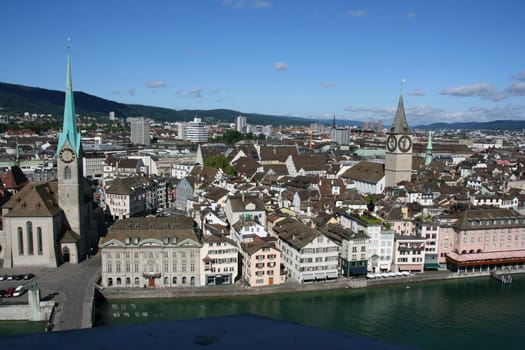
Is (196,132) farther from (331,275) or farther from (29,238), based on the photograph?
(331,275)

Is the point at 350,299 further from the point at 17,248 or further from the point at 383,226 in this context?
the point at 17,248

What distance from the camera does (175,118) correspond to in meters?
171

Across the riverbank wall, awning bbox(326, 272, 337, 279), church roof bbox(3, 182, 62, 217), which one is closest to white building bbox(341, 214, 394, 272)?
the riverbank wall

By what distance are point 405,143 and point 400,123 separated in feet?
5.88

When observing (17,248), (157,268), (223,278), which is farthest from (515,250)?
(17,248)

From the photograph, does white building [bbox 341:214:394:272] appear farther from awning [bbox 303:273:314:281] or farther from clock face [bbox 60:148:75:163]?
clock face [bbox 60:148:75:163]

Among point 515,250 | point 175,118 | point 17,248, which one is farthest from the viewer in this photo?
point 175,118

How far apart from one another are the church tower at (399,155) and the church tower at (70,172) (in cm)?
2299

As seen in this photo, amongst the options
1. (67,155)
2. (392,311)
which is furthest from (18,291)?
(392,311)

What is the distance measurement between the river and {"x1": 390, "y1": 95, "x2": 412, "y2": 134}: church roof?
17485 mm

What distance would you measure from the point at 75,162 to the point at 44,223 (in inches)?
119

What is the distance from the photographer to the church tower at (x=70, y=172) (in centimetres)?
2066

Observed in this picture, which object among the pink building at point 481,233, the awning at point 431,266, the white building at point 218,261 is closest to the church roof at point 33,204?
the white building at point 218,261

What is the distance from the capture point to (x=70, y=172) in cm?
2077
